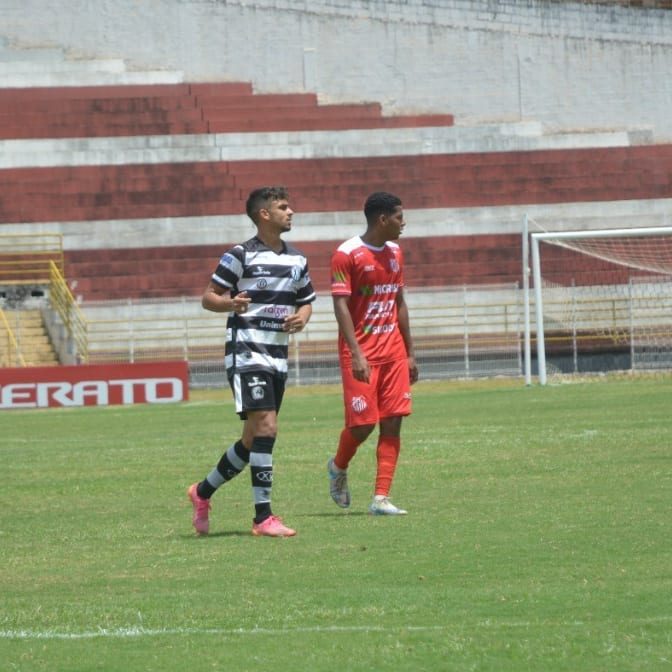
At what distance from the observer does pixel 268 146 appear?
37.6 metres

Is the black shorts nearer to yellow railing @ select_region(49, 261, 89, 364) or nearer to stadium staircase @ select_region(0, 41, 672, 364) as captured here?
yellow railing @ select_region(49, 261, 89, 364)

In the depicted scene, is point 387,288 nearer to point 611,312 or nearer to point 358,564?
point 358,564

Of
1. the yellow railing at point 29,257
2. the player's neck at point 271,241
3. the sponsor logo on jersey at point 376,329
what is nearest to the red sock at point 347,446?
the sponsor logo on jersey at point 376,329

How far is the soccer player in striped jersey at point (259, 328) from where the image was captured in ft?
29.2

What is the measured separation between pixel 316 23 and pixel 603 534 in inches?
1375

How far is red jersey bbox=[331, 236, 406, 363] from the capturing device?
968cm

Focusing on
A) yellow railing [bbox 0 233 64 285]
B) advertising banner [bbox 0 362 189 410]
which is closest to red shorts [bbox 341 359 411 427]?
advertising banner [bbox 0 362 189 410]

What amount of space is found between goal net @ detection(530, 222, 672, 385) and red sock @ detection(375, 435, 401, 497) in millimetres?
21841

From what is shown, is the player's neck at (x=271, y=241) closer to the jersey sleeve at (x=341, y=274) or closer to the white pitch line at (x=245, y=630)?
the jersey sleeve at (x=341, y=274)

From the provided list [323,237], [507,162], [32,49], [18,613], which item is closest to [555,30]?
[507,162]

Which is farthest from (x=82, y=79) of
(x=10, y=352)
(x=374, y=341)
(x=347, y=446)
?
(x=347, y=446)

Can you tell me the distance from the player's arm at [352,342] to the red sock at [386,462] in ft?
1.79

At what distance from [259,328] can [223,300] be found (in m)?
0.28

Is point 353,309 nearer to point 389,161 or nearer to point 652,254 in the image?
point 652,254
